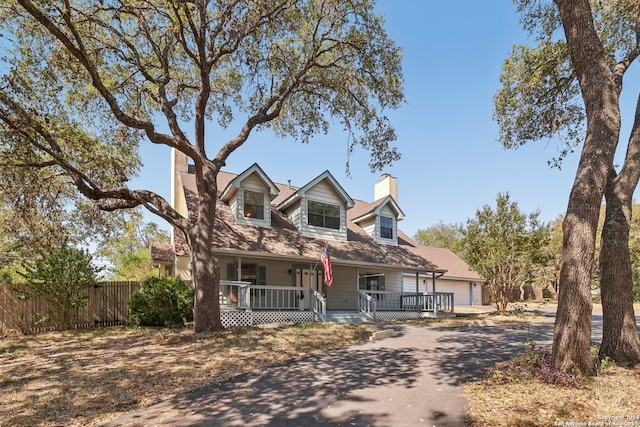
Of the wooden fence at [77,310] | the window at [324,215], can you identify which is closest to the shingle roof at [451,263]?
the window at [324,215]

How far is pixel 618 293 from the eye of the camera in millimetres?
6766

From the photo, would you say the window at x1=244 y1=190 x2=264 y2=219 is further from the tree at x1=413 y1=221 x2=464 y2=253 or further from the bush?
the tree at x1=413 y1=221 x2=464 y2=253

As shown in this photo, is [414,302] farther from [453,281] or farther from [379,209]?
[453,281]

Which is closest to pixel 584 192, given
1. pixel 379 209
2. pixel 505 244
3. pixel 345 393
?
pixel 345 393

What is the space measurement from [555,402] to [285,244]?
12496mm

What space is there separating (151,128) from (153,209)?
244 centimetres

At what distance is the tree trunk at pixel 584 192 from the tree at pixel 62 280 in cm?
1397

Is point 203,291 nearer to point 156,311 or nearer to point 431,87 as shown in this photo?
point 156,311

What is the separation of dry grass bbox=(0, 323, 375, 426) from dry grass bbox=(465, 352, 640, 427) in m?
4.47

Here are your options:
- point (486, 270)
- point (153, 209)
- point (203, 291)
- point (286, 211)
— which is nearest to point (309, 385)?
point (203, 291)

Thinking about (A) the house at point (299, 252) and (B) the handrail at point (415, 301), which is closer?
(A) the house at point (299, 252)

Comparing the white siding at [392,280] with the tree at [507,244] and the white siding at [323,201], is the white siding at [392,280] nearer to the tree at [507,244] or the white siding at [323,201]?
the white siding at [323,201]

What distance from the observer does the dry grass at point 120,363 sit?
552 cm

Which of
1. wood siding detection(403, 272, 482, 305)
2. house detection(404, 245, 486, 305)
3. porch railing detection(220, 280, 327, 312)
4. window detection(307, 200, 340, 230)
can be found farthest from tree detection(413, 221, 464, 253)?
porch railing detection(220, 280, 327, 312)
